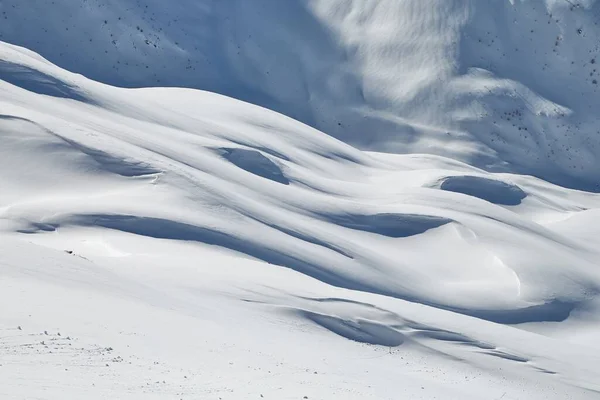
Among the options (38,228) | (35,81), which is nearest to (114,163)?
(38,228)

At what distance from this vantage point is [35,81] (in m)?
35.8

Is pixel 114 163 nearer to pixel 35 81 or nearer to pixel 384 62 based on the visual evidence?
pixel 35 81

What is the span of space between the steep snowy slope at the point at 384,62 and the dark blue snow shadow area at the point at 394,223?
1532 cm

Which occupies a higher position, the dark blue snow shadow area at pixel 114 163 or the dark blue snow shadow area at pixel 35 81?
the dark blue snow shadow area at pixel 35 81

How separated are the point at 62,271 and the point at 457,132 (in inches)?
1456

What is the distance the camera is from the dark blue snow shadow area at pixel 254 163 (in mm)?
37469

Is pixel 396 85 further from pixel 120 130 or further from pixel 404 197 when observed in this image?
pixel 120 130

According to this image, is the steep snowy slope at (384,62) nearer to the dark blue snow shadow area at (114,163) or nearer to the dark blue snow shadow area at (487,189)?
the dark blue snow shadow area at (487,189)

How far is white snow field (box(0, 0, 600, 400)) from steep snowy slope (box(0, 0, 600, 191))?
0.40 feet

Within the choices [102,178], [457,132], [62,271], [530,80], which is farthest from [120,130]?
[530,80]

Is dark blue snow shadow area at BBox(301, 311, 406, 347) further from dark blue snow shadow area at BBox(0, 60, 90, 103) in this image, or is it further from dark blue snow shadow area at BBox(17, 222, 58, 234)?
dark blue snow shadow area at BBox(0, 60, 90, 103)

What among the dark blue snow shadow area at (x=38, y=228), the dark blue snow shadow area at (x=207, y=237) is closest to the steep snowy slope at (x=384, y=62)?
the dark blue snow shadow area at (x=207, y=237)

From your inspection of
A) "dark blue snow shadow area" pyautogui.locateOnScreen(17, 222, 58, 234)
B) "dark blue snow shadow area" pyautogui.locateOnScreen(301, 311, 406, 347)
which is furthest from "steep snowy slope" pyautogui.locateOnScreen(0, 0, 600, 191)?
"dark blue snow shadow area" pyautogui.locateOnScreen(301, 311, 406, 347)

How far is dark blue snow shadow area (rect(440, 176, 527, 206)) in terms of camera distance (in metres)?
44.4
